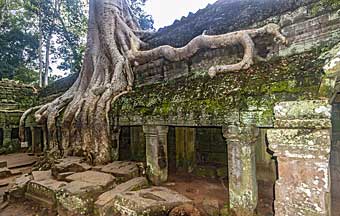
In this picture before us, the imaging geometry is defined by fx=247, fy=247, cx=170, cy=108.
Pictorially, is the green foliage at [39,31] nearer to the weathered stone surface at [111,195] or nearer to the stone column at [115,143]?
the stone column at [115,143]

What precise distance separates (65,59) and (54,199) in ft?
59.2

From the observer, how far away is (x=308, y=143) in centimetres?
251

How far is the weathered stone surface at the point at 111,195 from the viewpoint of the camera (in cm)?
376

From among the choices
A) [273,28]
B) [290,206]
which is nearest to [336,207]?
[290,206]

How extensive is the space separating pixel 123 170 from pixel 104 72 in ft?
10.2

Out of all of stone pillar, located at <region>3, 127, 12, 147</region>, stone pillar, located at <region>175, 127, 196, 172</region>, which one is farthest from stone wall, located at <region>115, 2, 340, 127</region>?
stone pillar, located at <region>3, 127, 12, 147</region>

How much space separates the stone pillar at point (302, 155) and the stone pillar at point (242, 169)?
414 millimetres

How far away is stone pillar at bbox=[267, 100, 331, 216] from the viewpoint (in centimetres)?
243

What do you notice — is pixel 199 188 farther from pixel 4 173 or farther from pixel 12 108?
pixel 12 108

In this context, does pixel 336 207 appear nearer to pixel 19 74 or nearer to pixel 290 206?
pixel 290 206

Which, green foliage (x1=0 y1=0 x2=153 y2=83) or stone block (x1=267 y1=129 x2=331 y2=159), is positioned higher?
green foliage (x1=0 y1=0 x2=153 y2=83)

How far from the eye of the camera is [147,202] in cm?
349

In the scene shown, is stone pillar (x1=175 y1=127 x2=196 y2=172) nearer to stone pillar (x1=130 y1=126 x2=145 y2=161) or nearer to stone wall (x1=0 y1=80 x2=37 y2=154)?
stone pillar (x1=130 y1=126 x2=145 y2=161)

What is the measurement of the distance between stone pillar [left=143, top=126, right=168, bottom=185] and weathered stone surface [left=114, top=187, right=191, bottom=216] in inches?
24.8
